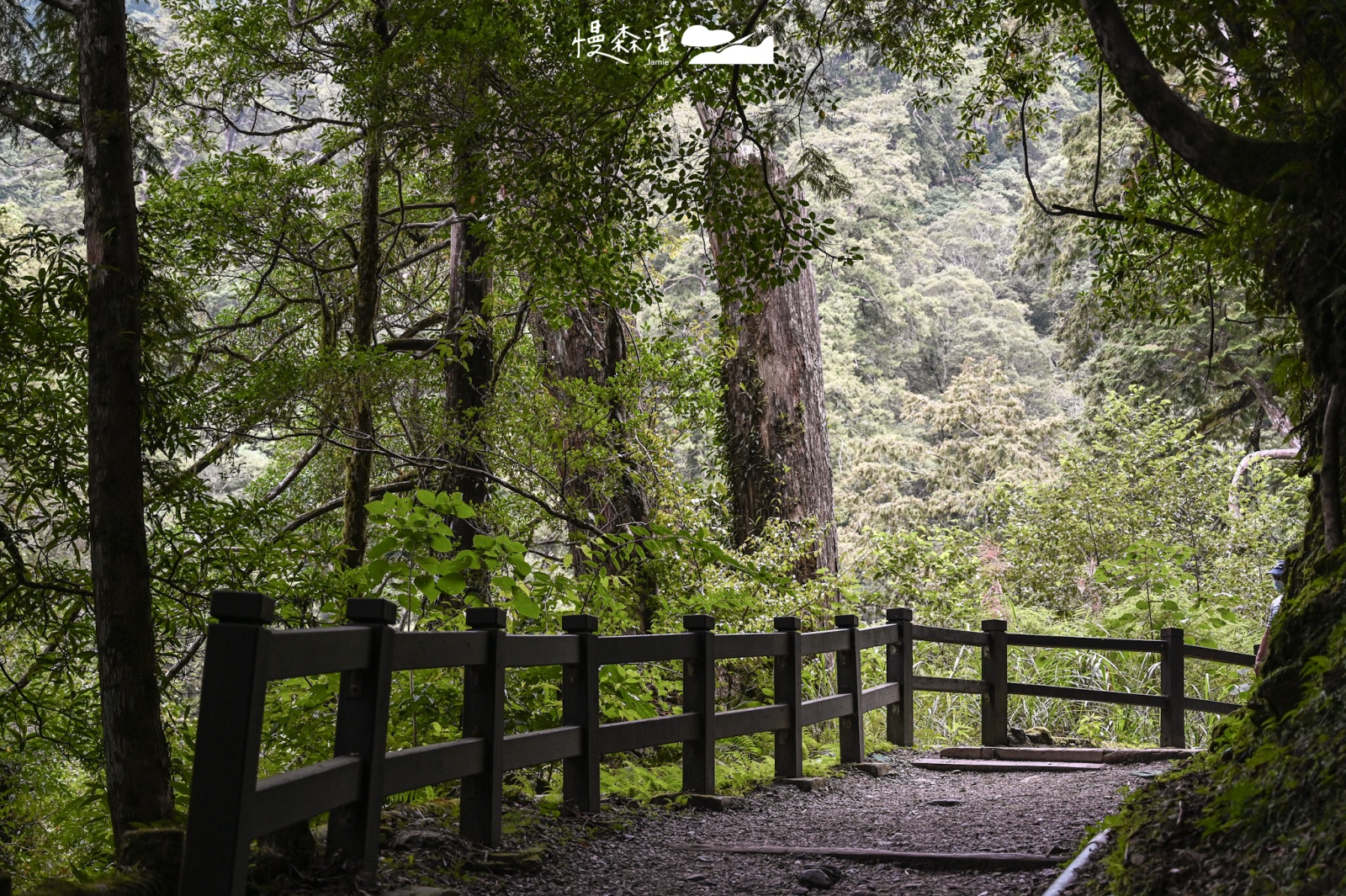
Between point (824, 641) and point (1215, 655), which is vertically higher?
point (824, 641)

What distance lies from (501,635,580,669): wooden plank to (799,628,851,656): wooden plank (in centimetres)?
280

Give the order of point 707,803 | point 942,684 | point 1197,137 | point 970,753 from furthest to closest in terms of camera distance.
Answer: point 942,684, point 970,753, point 707,803, point 1197,137

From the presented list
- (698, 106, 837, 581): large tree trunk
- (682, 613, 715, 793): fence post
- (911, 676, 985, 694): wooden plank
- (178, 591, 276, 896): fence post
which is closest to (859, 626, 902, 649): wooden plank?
(911, 676, 985, 694): wooden plank

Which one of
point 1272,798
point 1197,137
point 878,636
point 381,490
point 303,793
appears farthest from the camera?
point 381,490

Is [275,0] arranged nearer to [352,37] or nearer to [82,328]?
[352,37]

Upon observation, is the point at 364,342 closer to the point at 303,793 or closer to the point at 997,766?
the point at 997,766

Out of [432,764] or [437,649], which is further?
A: [437,649]

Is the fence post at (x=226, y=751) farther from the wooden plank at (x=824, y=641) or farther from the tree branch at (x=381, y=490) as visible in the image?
the tree branch at (x=381, y=490)

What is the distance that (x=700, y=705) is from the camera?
7.36 m

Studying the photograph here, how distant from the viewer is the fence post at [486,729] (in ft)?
17.0

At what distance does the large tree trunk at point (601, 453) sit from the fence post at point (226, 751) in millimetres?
6707

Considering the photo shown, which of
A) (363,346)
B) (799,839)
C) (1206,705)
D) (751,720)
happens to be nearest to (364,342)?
(363,346)

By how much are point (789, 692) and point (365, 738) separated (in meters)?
4.71

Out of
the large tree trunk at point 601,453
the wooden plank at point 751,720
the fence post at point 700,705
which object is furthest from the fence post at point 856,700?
the fence post at point 700,705
